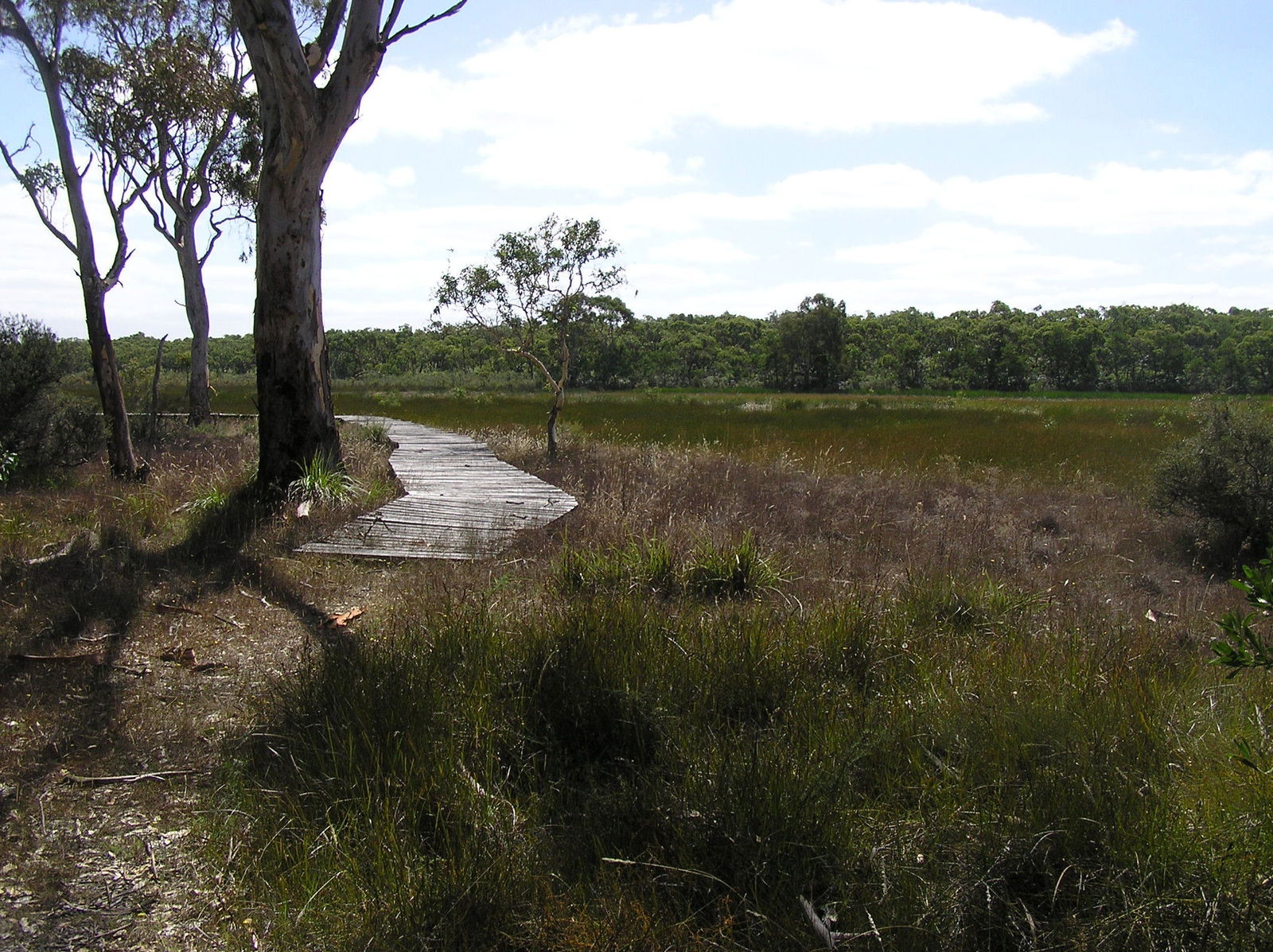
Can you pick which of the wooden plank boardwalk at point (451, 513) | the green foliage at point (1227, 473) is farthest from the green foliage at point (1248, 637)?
the green foliage at point (1227, 473)

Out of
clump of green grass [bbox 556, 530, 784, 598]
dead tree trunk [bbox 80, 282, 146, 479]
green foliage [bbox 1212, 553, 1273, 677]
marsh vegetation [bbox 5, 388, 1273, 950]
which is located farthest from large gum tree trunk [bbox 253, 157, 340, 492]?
green foliage [bbox 1212, 553, 1273, 677]

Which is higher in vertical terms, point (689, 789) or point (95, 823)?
point (689, 789)

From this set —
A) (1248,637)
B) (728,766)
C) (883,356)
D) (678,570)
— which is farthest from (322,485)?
(883,356)

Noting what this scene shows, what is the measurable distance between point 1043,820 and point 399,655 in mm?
2546

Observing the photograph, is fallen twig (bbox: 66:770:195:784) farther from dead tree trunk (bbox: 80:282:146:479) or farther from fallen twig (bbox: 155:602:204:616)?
dead tree trunk (bbox: 80:282:146:479)

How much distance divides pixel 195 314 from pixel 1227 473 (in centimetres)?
2107

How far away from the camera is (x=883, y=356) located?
9275 centimetres

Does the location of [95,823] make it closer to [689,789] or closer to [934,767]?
[689,789]

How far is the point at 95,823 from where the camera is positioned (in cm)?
285

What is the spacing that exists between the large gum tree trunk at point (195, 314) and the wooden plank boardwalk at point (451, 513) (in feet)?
33.7

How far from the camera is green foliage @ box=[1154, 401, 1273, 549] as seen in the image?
8117mm

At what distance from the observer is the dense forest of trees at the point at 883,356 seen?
73375 millimetres

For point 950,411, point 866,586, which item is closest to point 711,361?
point 950,411

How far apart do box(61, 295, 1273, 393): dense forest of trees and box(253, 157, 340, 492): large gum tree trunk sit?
47071 millimetres
